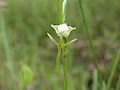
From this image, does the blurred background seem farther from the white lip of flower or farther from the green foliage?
the white lip of flower

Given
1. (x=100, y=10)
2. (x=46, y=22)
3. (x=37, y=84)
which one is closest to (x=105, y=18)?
(x=100, y=10)

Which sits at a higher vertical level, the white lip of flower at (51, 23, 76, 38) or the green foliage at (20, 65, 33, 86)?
the white lip of flower at (51, 23, 76, 38)

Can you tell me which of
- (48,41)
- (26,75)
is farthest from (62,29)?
(48,41)

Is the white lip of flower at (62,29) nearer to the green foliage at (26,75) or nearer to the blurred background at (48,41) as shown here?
the green foliage at (26,75)

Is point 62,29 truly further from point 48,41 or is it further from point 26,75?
point 48,41

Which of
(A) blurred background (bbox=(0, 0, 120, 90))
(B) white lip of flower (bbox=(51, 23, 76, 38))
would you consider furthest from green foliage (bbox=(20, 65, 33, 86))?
(A) blurred background (bbox=(0, 0, 120, 90))

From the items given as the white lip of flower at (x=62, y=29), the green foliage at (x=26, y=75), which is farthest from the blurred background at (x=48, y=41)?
the white lip of flower at (x=62, y=29)

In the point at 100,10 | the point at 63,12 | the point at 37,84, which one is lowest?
the point at 37,84

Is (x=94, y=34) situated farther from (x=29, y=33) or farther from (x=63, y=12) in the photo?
(x=63, y=12)
